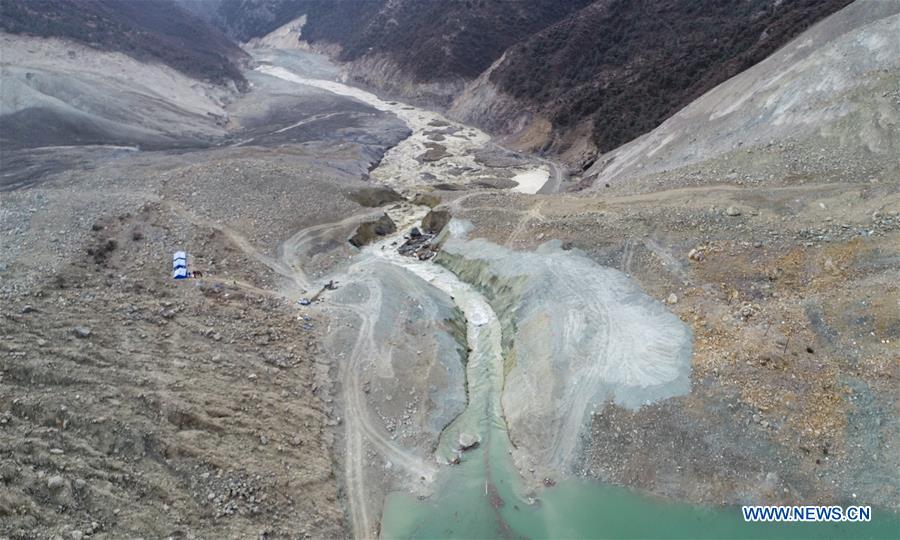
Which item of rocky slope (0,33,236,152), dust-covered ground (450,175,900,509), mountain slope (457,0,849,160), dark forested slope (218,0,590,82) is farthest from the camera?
dark forested slope (218,0,590,82)

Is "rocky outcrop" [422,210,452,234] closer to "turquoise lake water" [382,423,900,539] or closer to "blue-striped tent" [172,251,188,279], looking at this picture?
"blue-striped tent" [172,251,188,279]

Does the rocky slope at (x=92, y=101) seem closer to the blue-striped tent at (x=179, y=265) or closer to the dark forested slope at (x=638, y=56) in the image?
the blue-striped tent at (x=179, y=265)

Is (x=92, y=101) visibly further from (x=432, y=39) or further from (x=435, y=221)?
(x=432, y=39)

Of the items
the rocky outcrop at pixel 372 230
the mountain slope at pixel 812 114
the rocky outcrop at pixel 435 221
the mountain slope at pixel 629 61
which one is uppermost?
the rocky outcrop at pixel 372 230

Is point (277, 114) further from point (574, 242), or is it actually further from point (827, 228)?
point (827, 228)

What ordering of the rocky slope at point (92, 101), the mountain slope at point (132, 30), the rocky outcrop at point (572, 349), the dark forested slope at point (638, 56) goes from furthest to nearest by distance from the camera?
the mountain slope at point (132, 30)
the dark forested slope at point (638, 56)
the rocky slope at point (92, 101)
the rocky outcrop at point (572, 349)

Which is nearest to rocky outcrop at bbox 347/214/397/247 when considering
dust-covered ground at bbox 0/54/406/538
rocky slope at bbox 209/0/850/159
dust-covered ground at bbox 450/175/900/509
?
dust-covered ground at bbox 0/54/406/538

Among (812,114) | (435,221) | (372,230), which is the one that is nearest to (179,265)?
(372,230)

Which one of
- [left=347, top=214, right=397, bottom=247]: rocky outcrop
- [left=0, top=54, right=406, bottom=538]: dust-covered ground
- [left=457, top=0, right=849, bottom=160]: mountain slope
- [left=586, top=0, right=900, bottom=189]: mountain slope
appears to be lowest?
[left=457, top=0, right=849, bottom=160]: mountain slope

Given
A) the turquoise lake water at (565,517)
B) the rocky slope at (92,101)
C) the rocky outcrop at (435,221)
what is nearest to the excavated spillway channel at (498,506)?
the turquoise lake water at (565,517)

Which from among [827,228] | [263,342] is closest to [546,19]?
[827,228]

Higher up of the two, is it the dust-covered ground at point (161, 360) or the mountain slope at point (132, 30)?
the mountain slope at point (132, 30)
